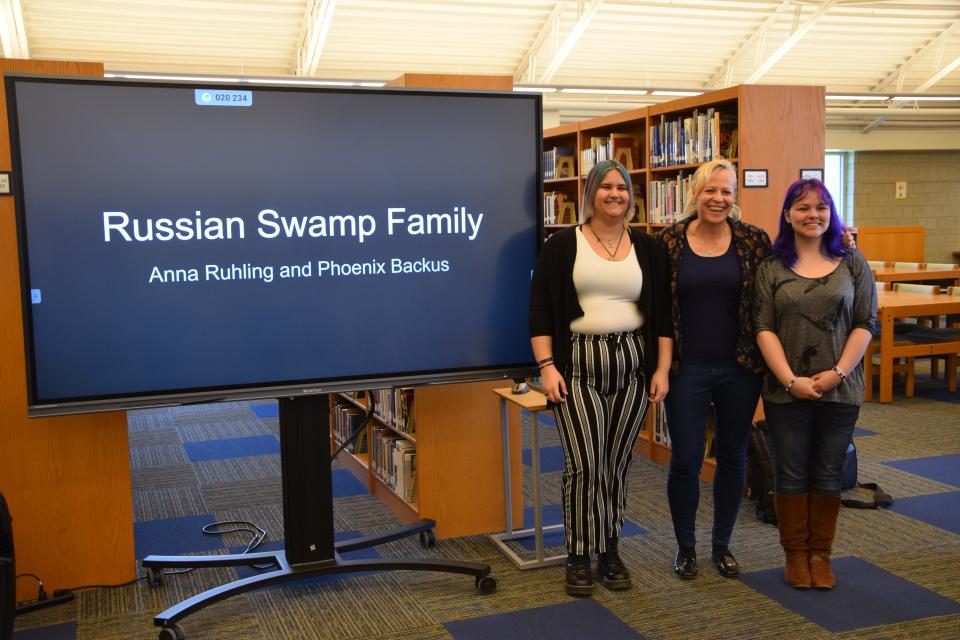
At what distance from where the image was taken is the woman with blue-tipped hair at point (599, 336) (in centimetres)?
325

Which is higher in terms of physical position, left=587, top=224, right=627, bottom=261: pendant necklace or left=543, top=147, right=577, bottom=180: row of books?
left=543, top=147, right=577, bottom=180: row of books

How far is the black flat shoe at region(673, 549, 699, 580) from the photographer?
352cm

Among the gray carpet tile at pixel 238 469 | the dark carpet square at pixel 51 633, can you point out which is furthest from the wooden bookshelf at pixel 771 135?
the dark carpet square at pixel 51 633

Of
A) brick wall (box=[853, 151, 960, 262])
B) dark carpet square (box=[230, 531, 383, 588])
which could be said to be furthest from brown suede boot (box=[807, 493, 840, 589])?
brick wall (box=[853, 151, 960, 262])

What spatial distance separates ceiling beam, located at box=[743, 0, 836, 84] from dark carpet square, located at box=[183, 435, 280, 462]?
7.83 meters

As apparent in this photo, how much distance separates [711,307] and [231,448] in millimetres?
3870

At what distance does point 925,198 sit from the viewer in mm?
14594

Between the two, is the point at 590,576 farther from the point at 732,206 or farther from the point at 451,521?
the point at 732,206

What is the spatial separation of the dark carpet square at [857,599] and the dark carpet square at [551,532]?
2.28 feet

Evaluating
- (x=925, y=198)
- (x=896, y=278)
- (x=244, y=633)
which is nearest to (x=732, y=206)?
(x=244, y=633)

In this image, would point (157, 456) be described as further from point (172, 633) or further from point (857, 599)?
point (857, 599)

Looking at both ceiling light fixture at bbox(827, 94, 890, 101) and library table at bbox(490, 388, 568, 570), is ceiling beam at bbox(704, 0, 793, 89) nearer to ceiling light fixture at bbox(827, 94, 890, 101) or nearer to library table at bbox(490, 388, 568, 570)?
ceiling light fixture at bbox(827, 94, 890, 101)

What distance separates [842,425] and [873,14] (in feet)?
31.0

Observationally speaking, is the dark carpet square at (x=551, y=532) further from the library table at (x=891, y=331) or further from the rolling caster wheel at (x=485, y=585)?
the library table at (x=891, y=331)
